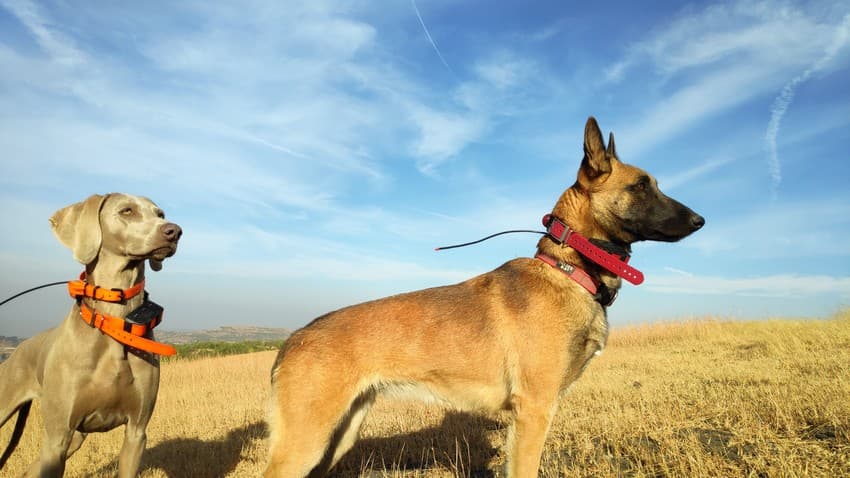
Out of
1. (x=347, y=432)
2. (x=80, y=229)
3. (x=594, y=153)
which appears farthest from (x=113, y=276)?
(x=594, y=153)

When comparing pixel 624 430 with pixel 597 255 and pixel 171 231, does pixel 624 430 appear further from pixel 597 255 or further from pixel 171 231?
pixel 171 231

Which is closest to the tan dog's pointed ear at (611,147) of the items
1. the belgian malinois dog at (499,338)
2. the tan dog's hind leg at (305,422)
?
the belgian malinois dog at (499,338)

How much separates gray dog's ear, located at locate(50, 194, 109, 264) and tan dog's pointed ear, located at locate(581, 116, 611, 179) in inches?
205

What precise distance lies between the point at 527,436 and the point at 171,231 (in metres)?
4.16

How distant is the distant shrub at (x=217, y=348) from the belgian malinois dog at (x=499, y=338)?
83.1 ft

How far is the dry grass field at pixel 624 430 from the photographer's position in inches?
193

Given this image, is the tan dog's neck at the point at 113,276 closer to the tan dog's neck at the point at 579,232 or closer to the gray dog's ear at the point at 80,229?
the gray dog's ear at the point at 80,229

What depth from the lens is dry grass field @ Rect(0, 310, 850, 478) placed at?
491cm

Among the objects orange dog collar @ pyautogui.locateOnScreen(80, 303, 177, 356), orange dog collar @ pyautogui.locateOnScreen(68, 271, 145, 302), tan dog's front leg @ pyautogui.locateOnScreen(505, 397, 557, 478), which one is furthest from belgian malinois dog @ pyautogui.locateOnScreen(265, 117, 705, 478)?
orange dog collar @ pyautogui.locateOnScreen(68, 271, 145, 302)

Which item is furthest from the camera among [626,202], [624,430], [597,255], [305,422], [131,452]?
[624,430]

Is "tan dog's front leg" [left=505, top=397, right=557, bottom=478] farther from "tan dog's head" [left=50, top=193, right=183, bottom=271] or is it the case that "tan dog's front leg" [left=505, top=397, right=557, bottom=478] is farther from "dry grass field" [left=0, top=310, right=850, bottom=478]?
"tan dog's head" [left=50, top=193, right=183, bottom=271]

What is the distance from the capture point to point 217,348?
3183 cm

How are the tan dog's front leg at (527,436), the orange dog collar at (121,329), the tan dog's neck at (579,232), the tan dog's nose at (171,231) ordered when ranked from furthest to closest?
1. the tan dog's nose at (171,231)
2. the orange dog collar at (121,329)
3. the tan dog's neck at (579,232)
4. the tan dog's front leg at (527,436)

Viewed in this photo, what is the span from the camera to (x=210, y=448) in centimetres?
799
